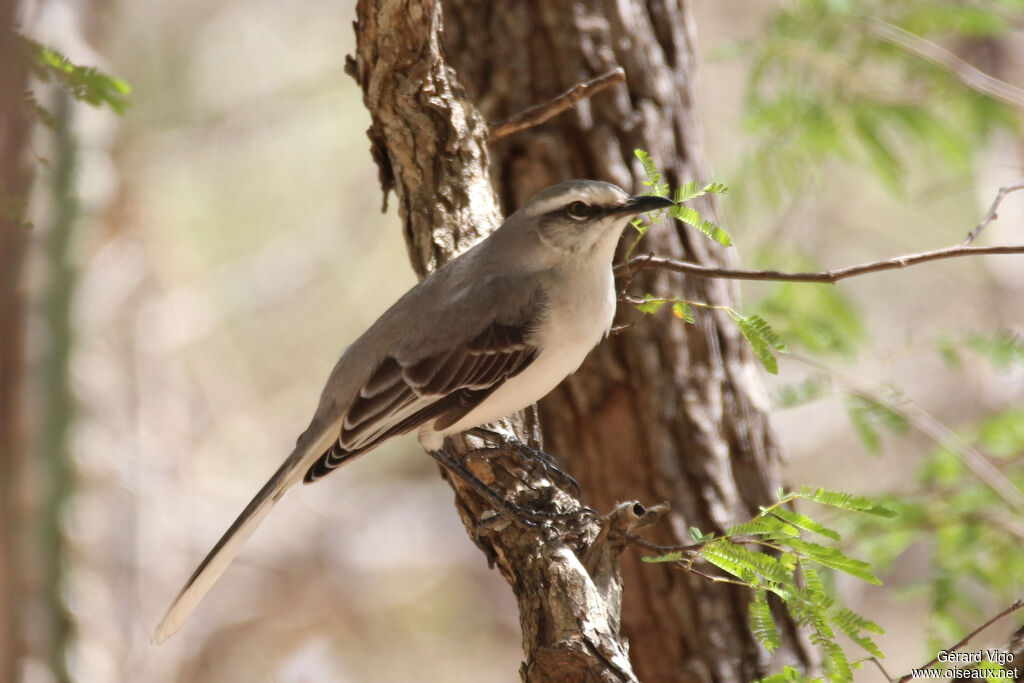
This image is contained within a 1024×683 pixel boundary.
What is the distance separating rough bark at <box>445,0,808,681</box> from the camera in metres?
4.60

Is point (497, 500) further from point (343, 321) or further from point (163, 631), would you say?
point (343, 321)

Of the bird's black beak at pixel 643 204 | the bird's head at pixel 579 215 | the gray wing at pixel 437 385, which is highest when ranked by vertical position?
the bird's head at pixel 579 215

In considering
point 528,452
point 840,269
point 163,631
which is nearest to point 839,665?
point 840,269

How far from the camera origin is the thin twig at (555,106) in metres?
4.23

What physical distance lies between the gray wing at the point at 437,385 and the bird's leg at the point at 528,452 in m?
0.31

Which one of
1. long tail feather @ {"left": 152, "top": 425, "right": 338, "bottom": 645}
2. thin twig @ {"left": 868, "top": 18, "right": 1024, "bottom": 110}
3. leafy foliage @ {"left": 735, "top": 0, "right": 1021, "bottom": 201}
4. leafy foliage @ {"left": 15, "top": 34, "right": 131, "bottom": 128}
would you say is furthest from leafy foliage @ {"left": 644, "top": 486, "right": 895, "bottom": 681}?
thin twig @ {"left": 868, "top": 18, "right": 1024, "bottom": 110}

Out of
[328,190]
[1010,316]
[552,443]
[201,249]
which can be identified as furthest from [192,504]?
[1010,316]

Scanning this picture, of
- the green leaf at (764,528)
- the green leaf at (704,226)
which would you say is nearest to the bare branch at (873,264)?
the green leaf at (704,226)

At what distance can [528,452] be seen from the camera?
3.96 m

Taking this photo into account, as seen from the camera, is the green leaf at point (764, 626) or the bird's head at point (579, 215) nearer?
the green leaf at point (764, 626)

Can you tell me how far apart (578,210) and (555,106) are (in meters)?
0.59

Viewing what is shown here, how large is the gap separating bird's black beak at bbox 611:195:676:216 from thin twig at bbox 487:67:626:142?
67 centimetres

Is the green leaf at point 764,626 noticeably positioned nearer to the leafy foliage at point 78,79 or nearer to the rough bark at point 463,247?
the rough bark at point 463,247

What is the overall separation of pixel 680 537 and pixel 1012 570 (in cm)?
189
